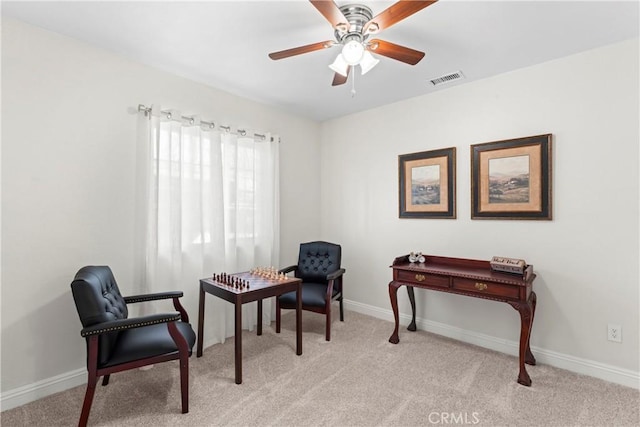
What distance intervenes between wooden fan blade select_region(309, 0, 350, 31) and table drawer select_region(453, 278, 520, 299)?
7.05 ft

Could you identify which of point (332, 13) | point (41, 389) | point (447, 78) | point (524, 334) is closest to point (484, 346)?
point (524, 334)

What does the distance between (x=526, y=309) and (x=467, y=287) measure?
1.42 ft

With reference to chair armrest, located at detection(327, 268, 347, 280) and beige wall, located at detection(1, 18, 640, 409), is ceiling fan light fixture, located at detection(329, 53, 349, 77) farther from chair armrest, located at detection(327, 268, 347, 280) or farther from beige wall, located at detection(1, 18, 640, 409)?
chair armrest, located at detection(327, 268, 347, 280)

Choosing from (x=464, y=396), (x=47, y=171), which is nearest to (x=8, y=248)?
(x=47, y=171)

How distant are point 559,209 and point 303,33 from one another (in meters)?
2.52

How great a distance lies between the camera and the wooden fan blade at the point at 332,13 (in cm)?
156

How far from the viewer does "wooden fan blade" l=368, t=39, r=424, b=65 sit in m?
1.95

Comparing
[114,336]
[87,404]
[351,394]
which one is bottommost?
[351,394]

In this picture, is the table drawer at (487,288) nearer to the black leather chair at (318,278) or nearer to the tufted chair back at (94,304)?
the black leather chair at (318,278)

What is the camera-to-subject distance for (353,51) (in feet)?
6.07

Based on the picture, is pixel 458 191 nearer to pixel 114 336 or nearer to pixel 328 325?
pixel 328 325

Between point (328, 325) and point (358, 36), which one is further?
point (328, 325)

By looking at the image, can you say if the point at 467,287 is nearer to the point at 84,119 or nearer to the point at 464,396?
the point at 464,396

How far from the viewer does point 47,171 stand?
223 centimetres
